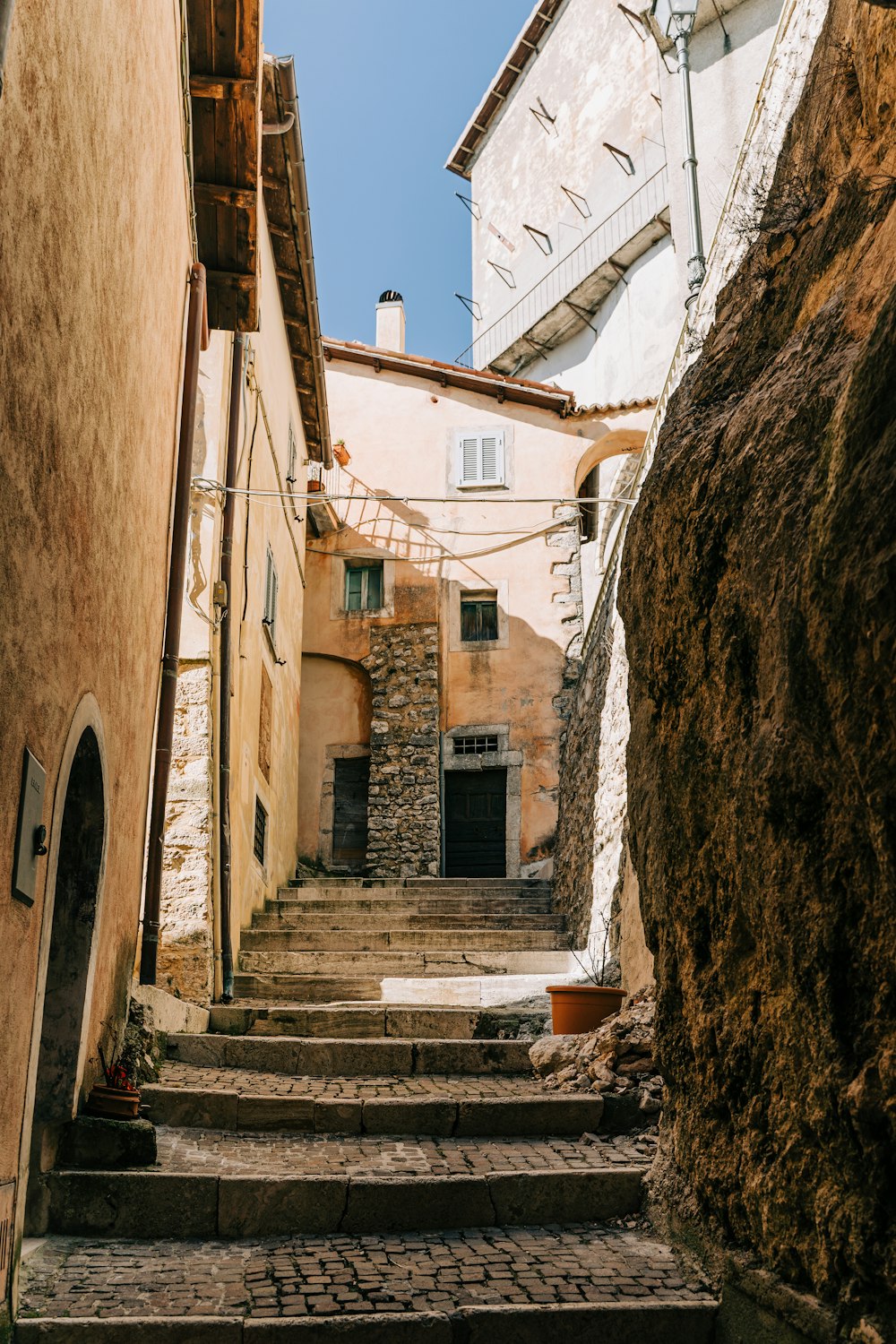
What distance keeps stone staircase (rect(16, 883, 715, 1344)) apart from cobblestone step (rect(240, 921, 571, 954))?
356 cm

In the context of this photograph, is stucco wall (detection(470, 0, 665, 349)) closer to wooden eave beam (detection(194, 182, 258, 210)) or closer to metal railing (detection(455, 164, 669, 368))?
metal railing (detection(455, 164, 669, 368))

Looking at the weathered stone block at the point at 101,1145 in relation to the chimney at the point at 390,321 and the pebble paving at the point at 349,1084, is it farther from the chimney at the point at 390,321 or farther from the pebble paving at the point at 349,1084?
the chimney at the point at 390,321

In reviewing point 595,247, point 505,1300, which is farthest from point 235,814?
point 595,247

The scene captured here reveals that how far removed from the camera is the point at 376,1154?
520 cm

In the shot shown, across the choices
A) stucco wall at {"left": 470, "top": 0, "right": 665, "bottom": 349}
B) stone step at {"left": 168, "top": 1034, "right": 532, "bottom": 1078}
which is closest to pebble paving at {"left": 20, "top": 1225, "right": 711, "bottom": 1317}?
stone step at {"left": 168, "top": 1034, "right": 532, "bottom": 1078}

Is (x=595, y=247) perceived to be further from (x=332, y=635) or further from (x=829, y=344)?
(x=829, y=344)

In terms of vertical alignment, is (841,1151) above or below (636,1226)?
above

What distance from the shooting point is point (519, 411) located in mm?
18625

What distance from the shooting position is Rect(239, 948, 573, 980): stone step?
31.9 ft

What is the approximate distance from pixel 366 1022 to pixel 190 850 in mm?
1881

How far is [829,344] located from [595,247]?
20989 mm

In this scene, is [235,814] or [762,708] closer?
[762,708]

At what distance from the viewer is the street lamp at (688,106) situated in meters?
11.9

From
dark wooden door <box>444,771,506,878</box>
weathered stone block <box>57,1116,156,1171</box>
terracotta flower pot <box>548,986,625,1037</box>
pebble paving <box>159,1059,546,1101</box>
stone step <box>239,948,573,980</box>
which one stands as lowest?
weathered stone block <box>57,1116,156,1171</box>
